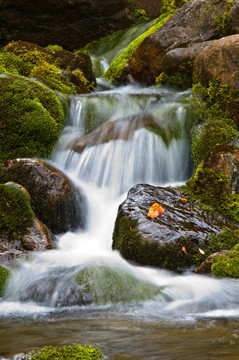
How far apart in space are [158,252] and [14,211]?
2225 millimetres

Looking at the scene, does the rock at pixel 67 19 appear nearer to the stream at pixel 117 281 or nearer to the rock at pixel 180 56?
the rock at pixel 180 56

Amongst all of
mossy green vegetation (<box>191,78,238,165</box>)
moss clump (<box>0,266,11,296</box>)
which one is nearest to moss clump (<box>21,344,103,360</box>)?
moss clump (<box>0,266,11,296</box>)

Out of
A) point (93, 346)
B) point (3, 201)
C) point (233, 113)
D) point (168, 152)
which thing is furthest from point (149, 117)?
point (93, 346)

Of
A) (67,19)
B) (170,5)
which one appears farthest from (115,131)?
(67,19)

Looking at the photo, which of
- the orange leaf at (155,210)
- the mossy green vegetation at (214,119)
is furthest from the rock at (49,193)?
the mossy green vegetation at (214,119)

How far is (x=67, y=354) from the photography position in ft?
9.16

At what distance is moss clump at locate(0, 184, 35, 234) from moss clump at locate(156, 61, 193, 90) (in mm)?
5588

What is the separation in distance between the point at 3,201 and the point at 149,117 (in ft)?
12.2

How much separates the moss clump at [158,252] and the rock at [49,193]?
1374 mm

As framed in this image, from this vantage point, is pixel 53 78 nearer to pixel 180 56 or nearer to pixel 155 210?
pixel 180 56

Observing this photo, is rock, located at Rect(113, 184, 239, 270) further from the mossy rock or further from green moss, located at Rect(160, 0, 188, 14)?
green moss, located at Rect(160, 0, 188, 14)

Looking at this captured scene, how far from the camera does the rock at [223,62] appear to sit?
8.44m

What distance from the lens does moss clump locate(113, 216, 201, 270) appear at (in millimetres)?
5648

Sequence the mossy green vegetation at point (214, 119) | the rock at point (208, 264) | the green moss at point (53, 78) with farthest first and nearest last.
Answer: the green moss at point (53, 78)
the mossy green vegetation at point (214, 119)
the rock at point (208, 264)
